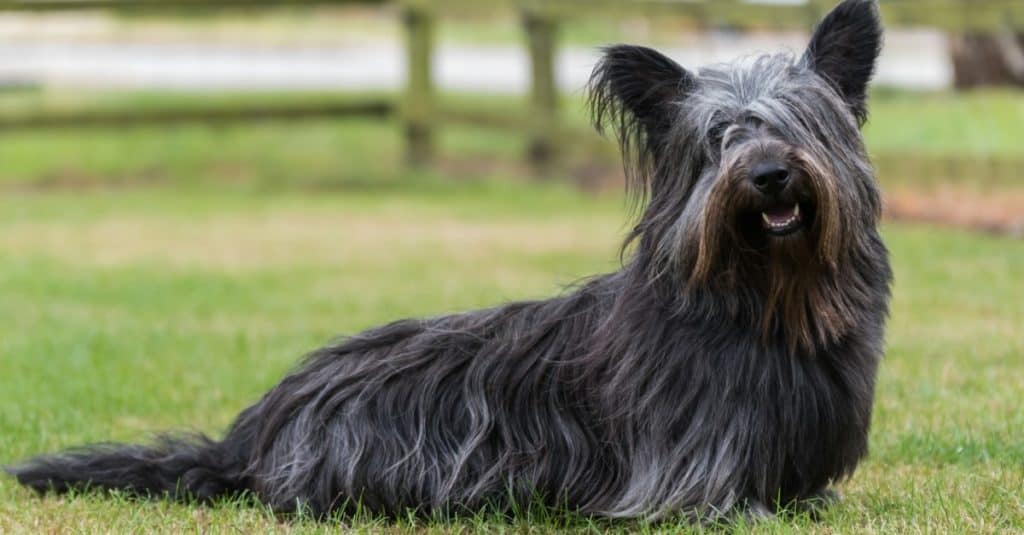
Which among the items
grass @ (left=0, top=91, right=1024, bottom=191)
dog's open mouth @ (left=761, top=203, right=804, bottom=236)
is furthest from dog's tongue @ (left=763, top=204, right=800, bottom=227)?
grass @ (left=0, top=91, right=1024, bottom=191)

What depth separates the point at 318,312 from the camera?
445 inches

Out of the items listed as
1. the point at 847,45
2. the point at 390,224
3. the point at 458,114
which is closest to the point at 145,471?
the point at 847,45

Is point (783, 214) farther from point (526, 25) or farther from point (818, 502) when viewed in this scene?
point (526, 25)

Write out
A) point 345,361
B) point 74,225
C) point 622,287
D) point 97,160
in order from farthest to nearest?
point 97,160
point 74,225
point 345,361
point 622,287

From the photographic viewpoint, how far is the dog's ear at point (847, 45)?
5.60 metres

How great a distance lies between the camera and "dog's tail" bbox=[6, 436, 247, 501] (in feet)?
20.3

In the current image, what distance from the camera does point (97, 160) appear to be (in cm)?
2133

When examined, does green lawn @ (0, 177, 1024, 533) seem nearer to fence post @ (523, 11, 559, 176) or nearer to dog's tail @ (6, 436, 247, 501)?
dog's tail @ (6, 436, 247, 501)

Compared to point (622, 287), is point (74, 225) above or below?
below

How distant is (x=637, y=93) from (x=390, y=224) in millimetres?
10922

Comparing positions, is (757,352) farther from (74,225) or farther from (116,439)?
(74,225)

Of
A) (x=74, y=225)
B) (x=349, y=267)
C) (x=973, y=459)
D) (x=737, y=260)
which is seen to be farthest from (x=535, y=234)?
(x=737, y=260)

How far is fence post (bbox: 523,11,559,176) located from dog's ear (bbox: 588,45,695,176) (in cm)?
1331

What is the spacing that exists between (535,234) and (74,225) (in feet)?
16.2
